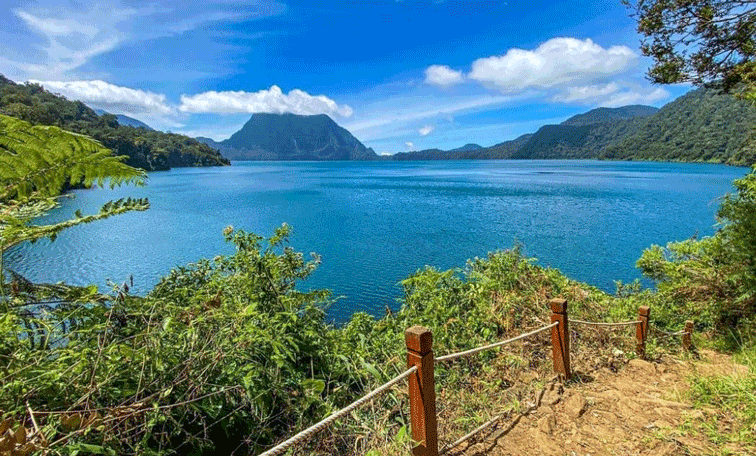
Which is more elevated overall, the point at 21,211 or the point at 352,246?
the point at 21,211

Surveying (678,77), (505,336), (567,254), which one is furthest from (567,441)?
(567,254)

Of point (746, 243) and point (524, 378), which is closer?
point (524, 378)

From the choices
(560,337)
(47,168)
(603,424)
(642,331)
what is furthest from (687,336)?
(47,168)

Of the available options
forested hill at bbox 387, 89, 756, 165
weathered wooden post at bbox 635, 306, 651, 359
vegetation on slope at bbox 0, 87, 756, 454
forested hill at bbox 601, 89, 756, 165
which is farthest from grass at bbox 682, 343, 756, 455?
forested hill at bbox 601, 89, 756, 165

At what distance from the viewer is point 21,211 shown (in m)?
2.65

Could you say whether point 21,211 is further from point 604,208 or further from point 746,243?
point 604,208

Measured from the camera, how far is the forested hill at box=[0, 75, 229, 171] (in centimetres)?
5234

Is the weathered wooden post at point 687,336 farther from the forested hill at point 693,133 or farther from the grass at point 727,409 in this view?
the forested hill at point 693,133

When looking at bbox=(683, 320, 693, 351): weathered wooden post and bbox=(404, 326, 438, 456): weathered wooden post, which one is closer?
bbox=(404, 326, 438, 456): weathered wooden post

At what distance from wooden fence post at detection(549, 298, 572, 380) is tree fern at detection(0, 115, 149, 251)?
13.0ft

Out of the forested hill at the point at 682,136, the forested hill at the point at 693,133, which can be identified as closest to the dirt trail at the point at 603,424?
the forested hill at the point at 682,136

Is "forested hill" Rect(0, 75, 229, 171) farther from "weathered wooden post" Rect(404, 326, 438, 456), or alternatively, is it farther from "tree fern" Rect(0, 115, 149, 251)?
"weathered wooden post" Rect(404, 326, 438, 456)

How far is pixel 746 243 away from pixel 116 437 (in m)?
8.21

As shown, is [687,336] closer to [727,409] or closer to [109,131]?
[727,409]
